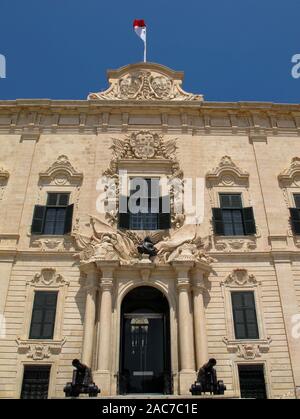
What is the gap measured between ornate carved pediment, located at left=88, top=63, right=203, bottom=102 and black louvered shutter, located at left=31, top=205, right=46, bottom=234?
660cm

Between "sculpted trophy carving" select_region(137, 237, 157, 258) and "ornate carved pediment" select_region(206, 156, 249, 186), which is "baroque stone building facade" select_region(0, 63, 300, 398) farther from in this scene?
"sculpted trophy carving" select_region(137, 237, 157, 258)

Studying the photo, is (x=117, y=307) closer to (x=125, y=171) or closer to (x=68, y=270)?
(x=68, y=270)

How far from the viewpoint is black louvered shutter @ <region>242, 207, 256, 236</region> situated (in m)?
17.0

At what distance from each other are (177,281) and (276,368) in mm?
4539

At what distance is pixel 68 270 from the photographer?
52.4 feet

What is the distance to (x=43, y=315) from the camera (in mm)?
15062

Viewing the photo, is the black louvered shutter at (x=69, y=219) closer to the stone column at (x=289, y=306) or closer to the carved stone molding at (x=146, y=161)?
the carved stone molding at (x=146, y=161)

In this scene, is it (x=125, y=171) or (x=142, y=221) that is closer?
(x=142, y=221)

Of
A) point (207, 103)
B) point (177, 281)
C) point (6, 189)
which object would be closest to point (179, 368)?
point (177, 281)

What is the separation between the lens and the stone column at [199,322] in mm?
14023

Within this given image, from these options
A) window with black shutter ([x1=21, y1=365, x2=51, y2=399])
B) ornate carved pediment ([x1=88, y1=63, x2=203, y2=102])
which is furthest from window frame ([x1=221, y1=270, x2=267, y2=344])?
ornate carved pediment ([x1=88, y1=63, x2=203, y2=102])

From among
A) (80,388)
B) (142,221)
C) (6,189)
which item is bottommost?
(80,388)

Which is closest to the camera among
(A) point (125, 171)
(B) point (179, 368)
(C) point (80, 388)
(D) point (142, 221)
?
(C) point (80, 388)

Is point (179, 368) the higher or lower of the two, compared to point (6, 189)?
lower
